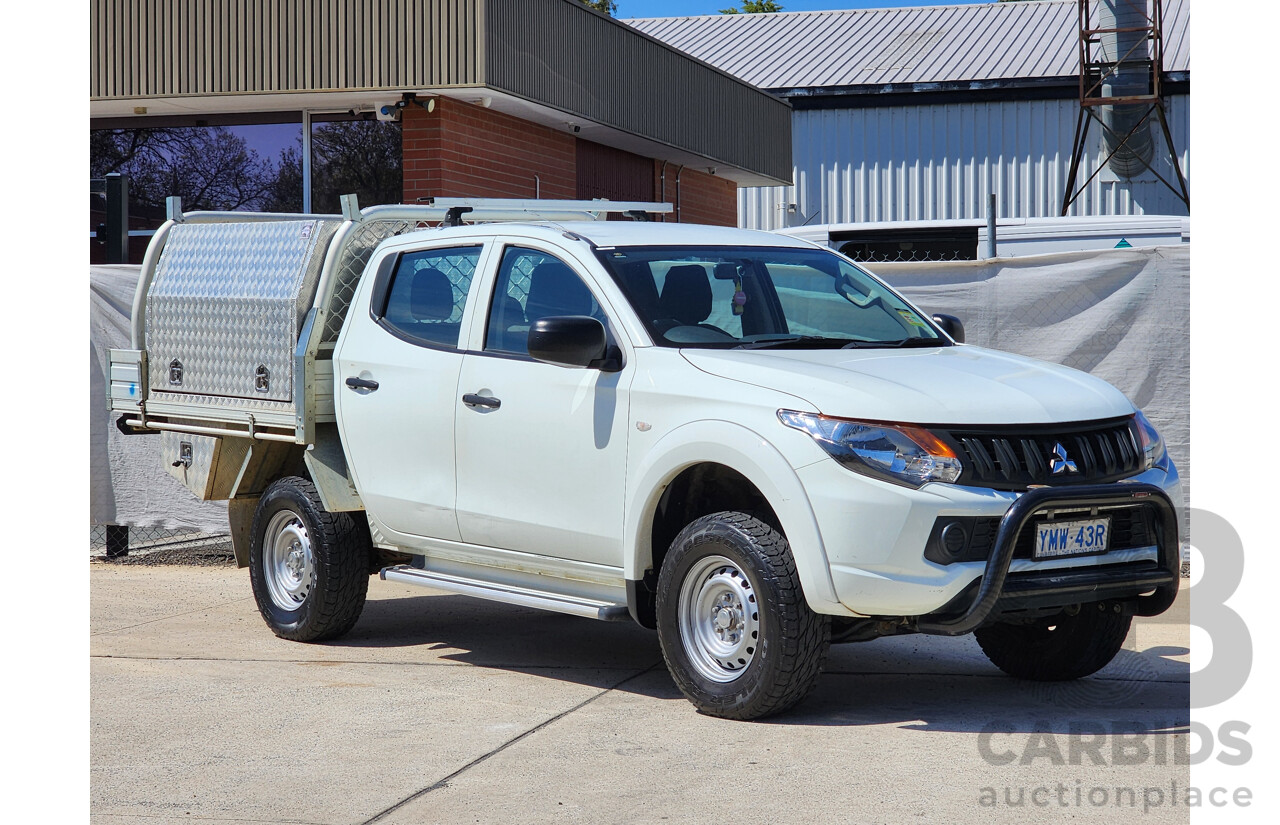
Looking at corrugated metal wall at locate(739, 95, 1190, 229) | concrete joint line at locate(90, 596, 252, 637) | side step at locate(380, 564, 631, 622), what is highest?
corrugated metal wall at locate(739, 95, 1190, 229)

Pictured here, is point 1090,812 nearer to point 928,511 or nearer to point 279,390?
point 928,511

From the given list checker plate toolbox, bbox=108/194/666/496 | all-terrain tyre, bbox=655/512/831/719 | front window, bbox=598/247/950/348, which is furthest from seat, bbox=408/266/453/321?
all-terrain tyre, bbox=655/512/831/719

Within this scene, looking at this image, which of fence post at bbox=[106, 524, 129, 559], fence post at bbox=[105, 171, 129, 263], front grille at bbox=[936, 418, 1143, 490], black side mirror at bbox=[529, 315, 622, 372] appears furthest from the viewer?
fence post at bbox=[105, 171, 129, 263]

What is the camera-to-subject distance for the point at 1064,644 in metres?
6.45

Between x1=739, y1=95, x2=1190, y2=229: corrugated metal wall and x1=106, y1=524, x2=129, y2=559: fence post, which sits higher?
x1=739, y1=95, x2=1190, y2=229: corrugated metal wall

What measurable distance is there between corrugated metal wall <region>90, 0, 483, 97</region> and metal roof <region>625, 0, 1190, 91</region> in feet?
59.1

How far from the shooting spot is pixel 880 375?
565cm

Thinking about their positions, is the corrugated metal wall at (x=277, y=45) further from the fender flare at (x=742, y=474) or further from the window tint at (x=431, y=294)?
the fender flare at (x=742, y=474)

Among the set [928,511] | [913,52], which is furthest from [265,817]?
[913,52]

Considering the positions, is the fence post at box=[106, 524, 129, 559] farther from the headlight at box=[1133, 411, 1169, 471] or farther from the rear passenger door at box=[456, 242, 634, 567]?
the headlight at box=[1133, 411, 1169, 471]

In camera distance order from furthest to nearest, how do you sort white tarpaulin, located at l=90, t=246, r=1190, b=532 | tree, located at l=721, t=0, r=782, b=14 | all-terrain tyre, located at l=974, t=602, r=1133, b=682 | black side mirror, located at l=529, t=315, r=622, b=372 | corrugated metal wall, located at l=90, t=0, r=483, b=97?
tree, located at l=721, t=0, r=782, b=14, corrugated metal wall, located at l=90, t=0, r=483, b=97, white tarpaulin, located at l=90, t=246, r=1190, b=532, all-terrain tyre, located at l=974, t=602, r=1133, b=682, black side mirror, located at l=529, t=315, r=622, b=372

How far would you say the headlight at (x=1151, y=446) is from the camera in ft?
19.2

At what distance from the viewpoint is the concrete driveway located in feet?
15.5

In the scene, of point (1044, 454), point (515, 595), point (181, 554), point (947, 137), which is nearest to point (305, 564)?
point (515, 595)
